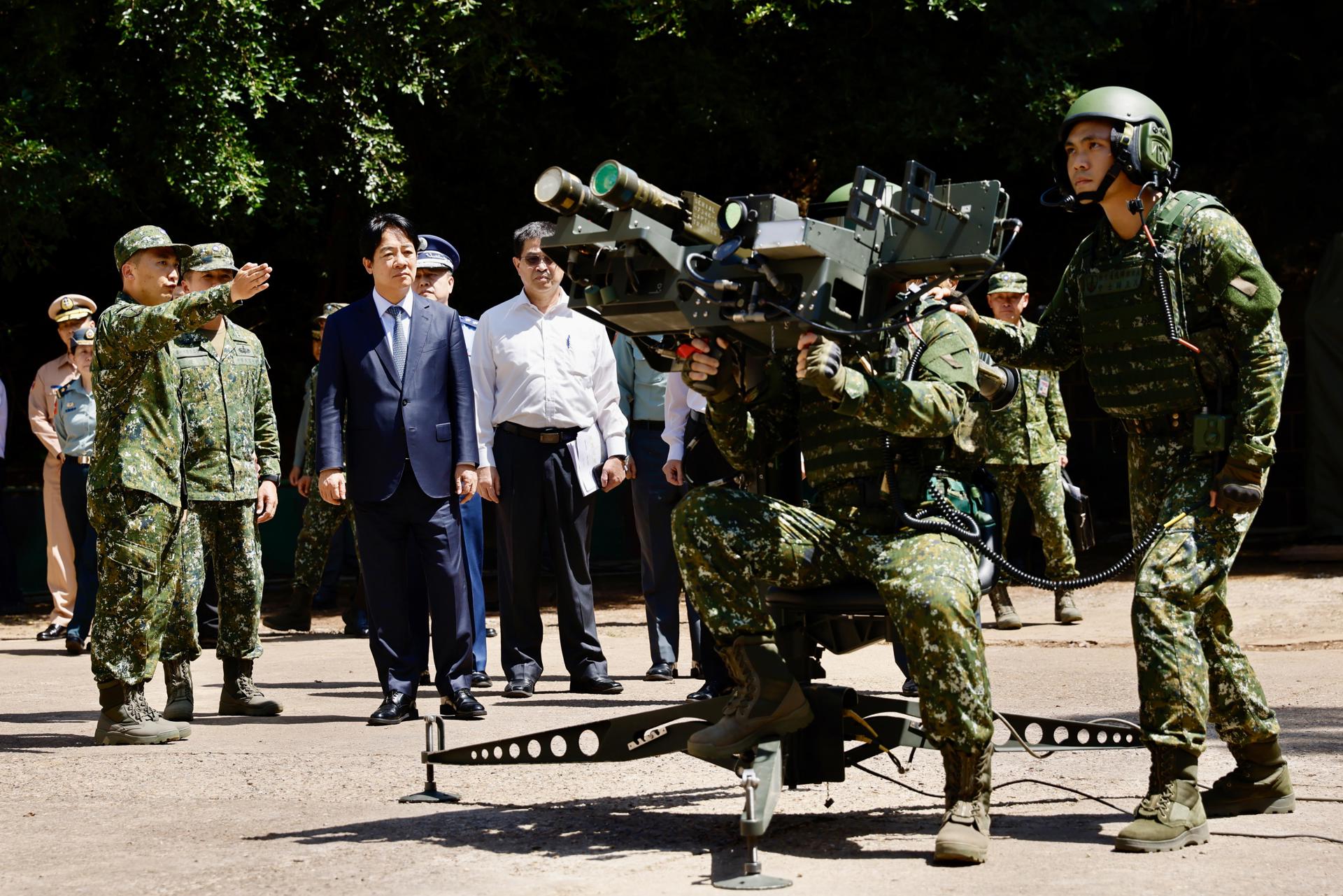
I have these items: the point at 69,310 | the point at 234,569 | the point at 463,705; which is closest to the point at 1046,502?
the point at 463,705

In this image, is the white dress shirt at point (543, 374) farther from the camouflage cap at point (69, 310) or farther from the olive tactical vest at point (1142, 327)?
the camouflage cap at point (69, 310)

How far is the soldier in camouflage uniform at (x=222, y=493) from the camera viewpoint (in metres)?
7.88

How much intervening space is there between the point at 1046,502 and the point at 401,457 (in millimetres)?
4927

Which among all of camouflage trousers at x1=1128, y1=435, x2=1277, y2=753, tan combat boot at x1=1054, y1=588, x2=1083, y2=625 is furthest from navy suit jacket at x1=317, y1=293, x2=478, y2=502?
tan combat boot at x1=1054, y1=588, x2=1083, y2=625

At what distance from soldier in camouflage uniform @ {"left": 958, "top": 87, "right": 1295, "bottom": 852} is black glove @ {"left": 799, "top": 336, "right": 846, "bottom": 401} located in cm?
80

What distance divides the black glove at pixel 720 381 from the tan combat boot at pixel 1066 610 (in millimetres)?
6819

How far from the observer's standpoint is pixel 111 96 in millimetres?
13898

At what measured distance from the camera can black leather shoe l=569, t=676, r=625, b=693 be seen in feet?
28.1

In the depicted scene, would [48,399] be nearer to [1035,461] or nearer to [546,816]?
[1035,461]

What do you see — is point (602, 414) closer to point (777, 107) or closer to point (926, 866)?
point (926, 866)

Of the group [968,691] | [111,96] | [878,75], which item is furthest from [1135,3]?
[968,691]

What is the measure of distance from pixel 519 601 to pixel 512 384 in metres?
1.11

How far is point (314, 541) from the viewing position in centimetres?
1190

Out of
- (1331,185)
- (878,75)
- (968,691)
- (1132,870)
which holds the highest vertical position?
(878,75)
